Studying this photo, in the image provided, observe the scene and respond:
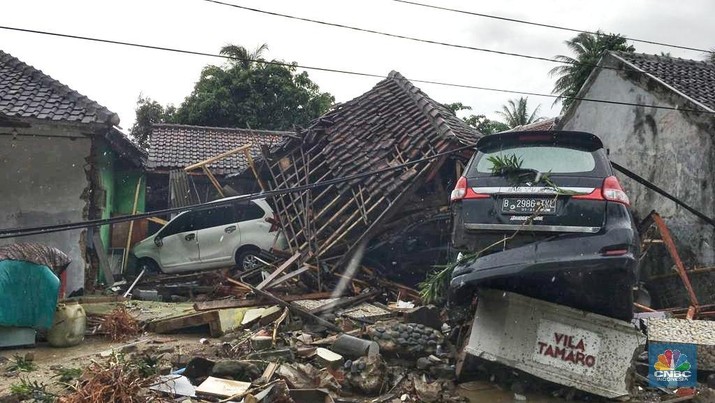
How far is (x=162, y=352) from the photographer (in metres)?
6.29

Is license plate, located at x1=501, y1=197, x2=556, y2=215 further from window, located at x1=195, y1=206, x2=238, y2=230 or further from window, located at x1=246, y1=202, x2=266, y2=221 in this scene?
window, located at x1=195, y1=206, x2=238, y2=230

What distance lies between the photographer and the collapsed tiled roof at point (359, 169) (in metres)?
10.6

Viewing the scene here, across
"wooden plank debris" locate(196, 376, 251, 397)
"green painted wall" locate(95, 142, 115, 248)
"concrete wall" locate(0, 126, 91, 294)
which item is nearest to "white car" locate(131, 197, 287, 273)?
"green painted wall" locate(95, 142, 115, 248)

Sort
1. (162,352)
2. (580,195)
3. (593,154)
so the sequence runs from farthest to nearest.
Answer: (162,352) → (593,154) → (580,195)

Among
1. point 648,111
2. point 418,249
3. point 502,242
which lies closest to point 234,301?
point 418,249

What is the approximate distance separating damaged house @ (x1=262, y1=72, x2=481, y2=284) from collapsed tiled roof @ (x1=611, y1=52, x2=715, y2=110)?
4.27 metres

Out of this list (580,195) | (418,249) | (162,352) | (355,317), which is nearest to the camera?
(580,195)

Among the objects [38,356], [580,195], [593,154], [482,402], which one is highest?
[593,154]

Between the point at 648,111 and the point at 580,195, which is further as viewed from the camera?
the point at 648,111

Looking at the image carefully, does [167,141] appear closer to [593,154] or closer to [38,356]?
[38,356]

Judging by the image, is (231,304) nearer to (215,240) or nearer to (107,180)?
(215,240)

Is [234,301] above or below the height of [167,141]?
below

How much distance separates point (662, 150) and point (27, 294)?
1151cm

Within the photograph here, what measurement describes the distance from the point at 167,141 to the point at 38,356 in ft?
48.8
